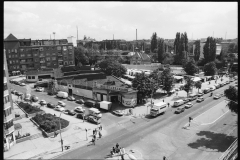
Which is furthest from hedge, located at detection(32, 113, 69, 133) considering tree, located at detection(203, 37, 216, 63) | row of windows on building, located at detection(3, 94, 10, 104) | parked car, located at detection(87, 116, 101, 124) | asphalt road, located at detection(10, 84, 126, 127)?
tree, located at detection(203, 37, 216, 63)

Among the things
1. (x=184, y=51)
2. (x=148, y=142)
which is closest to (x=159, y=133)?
(x=148, y=142)

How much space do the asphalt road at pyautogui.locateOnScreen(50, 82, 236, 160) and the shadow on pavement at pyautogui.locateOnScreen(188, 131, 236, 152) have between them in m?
0.43

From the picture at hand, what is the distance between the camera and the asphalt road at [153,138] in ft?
74.8

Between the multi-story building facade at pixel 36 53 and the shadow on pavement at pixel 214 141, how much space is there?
73.9m

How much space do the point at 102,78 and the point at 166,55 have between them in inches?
2484

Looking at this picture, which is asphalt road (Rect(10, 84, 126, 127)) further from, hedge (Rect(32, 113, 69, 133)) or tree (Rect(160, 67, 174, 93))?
tree (Rect(160, 67, 174, 93))

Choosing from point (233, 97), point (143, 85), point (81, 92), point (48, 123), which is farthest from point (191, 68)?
point (48, 123)

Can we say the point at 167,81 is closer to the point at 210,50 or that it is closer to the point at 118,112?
the point at 118,112

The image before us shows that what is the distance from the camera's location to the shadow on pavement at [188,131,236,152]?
79.3ft

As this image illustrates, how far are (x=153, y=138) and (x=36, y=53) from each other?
2821 inches

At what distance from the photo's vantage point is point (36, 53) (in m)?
81.7

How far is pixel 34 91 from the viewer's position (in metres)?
57.3

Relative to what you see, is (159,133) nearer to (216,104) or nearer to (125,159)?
(125,159)

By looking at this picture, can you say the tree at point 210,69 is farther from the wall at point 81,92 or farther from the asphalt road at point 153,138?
the wall at point 81,92
